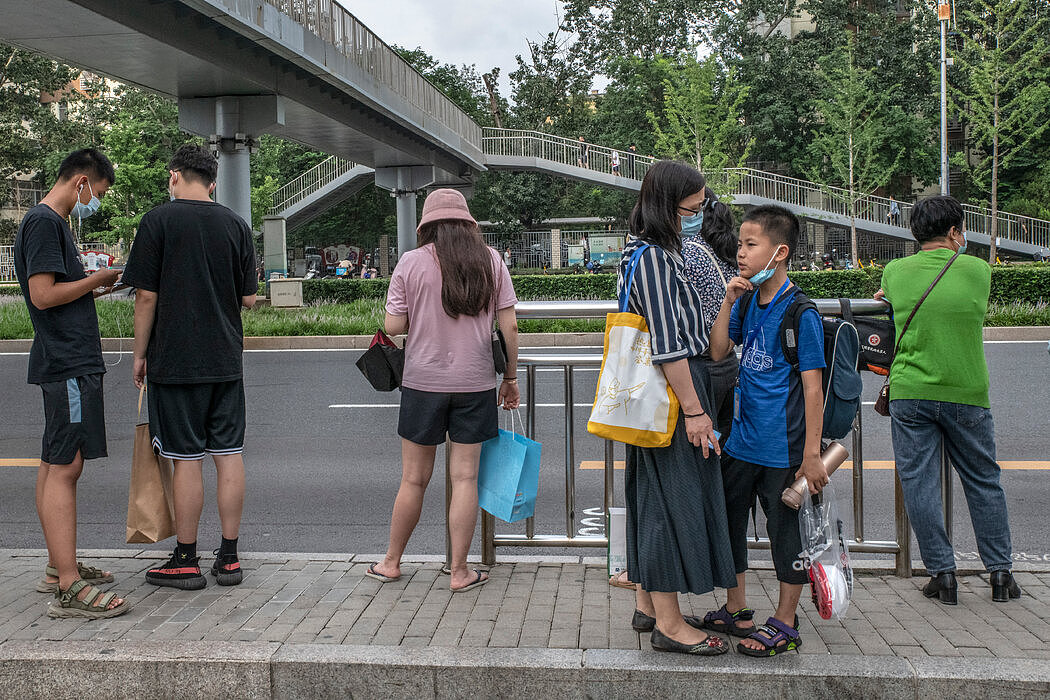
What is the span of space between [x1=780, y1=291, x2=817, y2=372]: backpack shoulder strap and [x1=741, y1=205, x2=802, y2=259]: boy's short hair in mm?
183

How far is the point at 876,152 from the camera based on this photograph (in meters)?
40.1

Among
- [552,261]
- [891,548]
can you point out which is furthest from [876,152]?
[891,548]

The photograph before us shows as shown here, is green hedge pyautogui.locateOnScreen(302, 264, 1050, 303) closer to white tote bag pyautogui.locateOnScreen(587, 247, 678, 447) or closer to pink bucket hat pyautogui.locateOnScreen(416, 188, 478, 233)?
pink bucket hat pyautogui.locateOnScreen(416, 188, 478, 233)

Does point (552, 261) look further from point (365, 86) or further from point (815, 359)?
point (815, 359)

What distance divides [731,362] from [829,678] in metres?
1.19

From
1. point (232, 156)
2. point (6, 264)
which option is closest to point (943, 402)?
point (232, 156)

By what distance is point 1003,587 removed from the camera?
4.18 m

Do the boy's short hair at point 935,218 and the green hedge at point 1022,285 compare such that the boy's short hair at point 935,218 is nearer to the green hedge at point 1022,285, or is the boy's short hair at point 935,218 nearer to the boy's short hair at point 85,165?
the boy's short hair at point 85,165

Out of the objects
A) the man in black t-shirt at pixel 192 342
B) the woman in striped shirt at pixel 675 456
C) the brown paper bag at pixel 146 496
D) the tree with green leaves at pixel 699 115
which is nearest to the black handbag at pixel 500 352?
the woman in striped shirt at pixel 675 456

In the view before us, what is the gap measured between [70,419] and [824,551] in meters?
3.13

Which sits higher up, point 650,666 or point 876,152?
point 876,152

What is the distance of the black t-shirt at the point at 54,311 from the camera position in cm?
419

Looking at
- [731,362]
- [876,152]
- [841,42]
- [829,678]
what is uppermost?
[841,42]

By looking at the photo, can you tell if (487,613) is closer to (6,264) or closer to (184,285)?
(184,285)
